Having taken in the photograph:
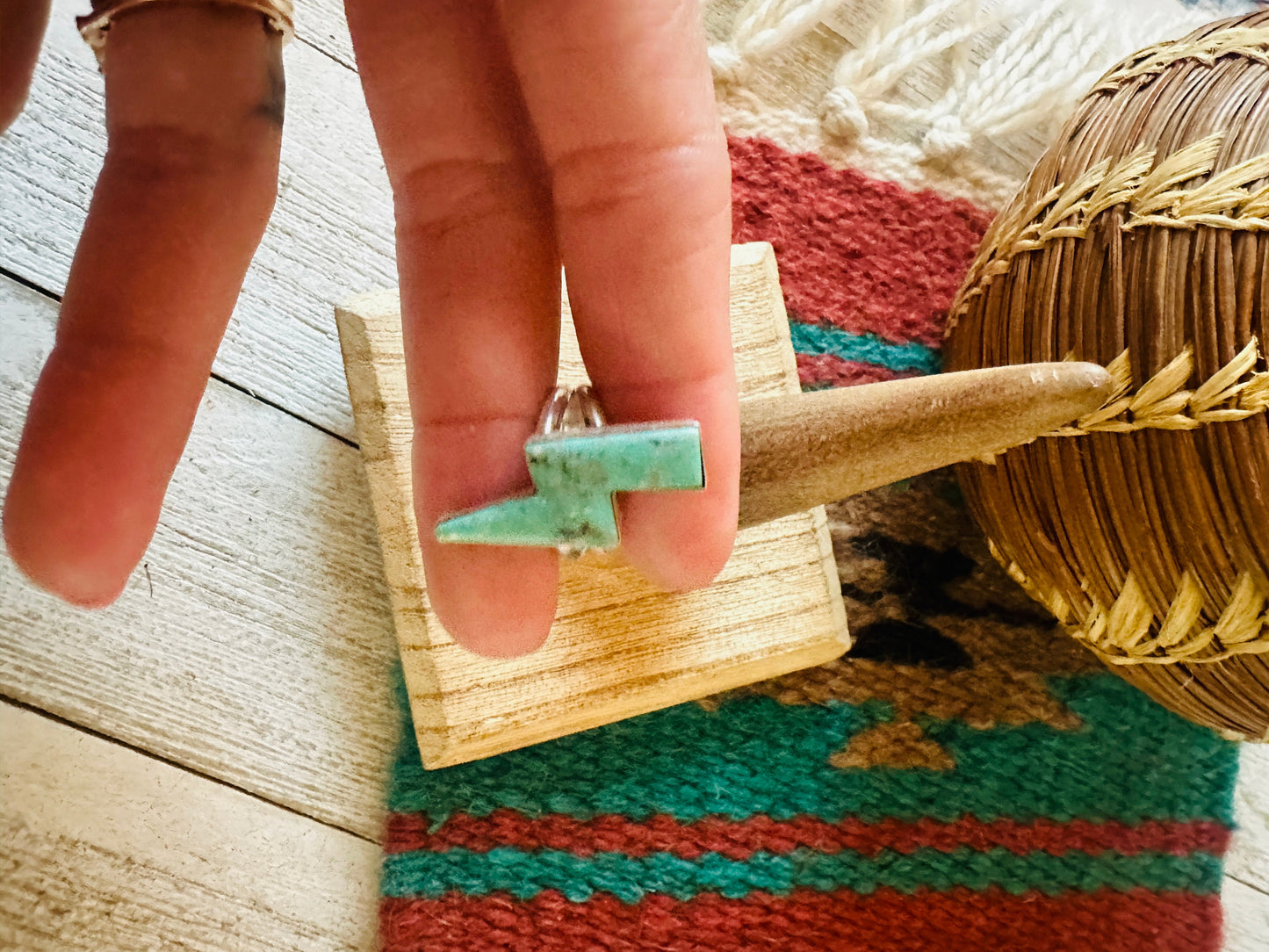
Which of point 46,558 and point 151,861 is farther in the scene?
point 151,861

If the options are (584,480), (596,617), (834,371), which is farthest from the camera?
(834,371)

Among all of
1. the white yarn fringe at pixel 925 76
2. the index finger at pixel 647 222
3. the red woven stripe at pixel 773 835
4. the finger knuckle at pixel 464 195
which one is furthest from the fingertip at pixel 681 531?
the white yarn fringe at pixel 925 76

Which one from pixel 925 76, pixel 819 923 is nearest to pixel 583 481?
pixel 819 923

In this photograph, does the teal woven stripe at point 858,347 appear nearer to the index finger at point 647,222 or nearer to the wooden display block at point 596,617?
the wooden display block at point 596,617

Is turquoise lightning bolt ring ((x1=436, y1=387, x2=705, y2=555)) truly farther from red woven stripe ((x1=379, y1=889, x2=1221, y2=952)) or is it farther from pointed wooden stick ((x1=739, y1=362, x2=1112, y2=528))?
red woven stripe ((x1=379, y1=889, x2=1221, y2=952))

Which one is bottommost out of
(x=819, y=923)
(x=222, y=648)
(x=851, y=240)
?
(x=819, y=923)

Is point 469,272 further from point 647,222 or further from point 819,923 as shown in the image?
point 819,923

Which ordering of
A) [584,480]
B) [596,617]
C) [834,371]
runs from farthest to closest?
[834,371] → [596,617] → [584,480]
